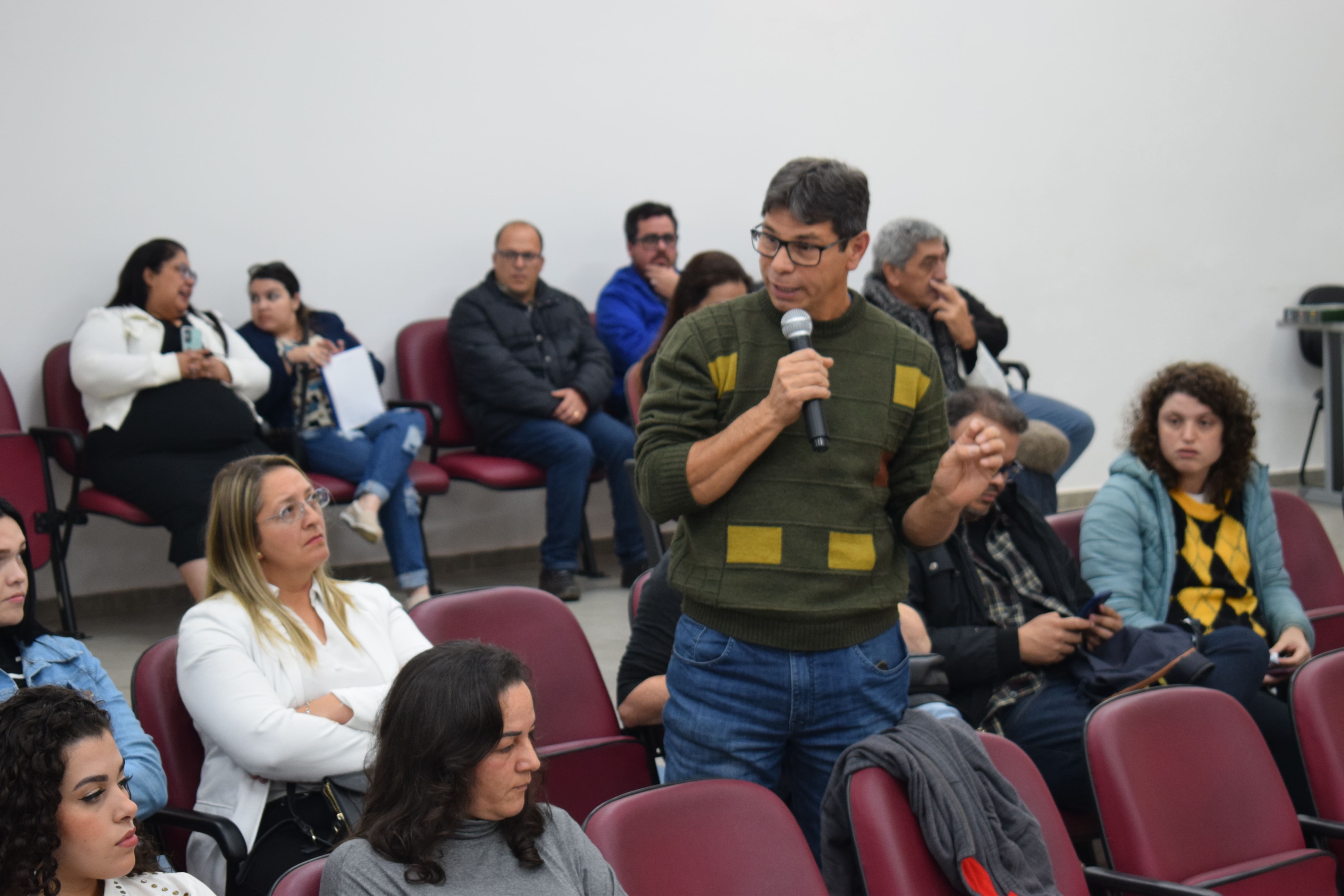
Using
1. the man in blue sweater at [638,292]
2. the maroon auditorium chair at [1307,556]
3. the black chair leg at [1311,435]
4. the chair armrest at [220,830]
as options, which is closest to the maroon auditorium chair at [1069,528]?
the maroon auditorium chair at [1307,556]

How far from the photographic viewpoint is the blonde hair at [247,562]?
211 centimetres

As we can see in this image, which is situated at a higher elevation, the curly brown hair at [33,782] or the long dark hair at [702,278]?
the long dark hair at [702,278]

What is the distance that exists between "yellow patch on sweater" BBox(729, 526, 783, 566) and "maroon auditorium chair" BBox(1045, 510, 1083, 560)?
1414mm

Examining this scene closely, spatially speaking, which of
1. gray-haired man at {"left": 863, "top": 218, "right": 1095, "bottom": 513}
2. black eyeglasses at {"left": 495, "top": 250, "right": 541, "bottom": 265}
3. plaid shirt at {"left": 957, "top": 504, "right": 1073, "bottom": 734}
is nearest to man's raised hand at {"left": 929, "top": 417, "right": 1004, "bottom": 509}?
plaid shirt at {"left": 957, "top": 504, "right": 1073, "bottom": 734}

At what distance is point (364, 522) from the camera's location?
394 cm

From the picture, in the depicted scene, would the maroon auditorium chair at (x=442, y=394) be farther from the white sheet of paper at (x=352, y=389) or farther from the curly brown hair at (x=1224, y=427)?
the curly brown hair at (x=1224, y=427)

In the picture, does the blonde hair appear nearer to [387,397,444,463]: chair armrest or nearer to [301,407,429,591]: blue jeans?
[301,407,429,591]: blue jeans

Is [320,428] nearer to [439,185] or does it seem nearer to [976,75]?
[439,185]

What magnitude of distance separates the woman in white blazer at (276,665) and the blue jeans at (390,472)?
5.67ft

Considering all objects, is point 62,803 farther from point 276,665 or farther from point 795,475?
point 795,475

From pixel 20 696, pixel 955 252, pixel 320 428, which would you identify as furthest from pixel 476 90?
pixel 20 696

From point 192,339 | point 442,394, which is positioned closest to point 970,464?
point 192,339

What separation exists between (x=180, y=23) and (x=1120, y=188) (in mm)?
4298

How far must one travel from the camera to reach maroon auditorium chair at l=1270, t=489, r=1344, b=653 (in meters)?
3.08
